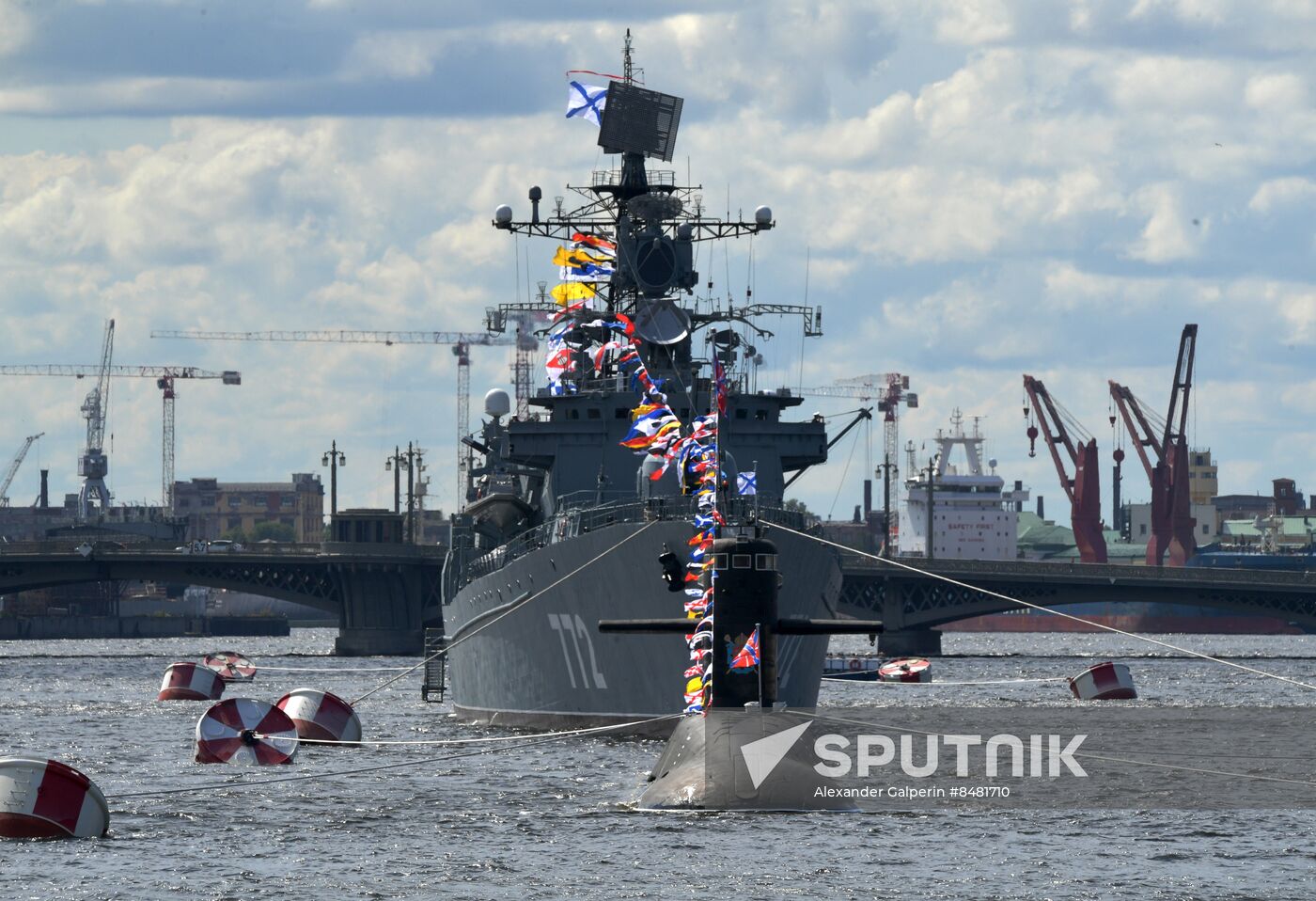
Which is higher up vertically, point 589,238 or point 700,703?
point 589,238

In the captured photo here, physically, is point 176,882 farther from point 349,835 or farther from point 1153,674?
point 1153,674

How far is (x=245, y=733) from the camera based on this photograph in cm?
5381

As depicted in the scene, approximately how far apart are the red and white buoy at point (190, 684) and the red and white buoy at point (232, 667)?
54.6ft

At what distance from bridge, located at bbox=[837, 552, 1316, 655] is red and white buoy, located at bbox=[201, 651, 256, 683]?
44.1m

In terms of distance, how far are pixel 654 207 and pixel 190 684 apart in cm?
3573

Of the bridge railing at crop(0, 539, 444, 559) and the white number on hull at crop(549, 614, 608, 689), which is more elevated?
the bridge railing at crop(0, 539, 444, 559)

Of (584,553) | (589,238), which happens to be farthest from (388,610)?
(584,553)

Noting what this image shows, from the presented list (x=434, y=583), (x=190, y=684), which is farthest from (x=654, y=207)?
(x=434, y=583)

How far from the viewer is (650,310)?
211ft

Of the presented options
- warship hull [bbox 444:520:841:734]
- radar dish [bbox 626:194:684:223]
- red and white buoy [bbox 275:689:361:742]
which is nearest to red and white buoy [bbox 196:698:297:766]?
red and white buoy [bbox 275:689:361:742]

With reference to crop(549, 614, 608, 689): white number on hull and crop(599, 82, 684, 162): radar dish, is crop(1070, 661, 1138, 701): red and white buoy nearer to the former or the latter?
crop(599, 82, 684, 162): radar dish

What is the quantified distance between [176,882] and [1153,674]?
342 feet

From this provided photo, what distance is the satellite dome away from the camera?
260 ft

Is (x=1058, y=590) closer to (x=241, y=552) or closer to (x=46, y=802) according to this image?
(x=241, y=552)
